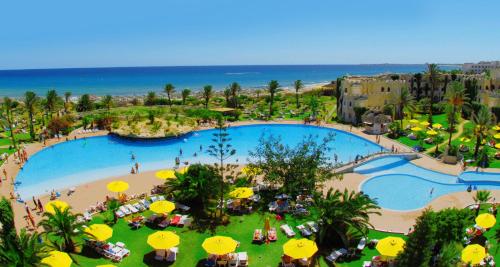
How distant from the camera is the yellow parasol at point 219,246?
1733 cm

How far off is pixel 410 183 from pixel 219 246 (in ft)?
65.2

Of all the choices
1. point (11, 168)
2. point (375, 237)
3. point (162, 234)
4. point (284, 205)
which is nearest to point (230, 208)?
point (284, 205)

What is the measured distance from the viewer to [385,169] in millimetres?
33844

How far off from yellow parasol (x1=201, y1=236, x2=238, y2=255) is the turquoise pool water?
517 inches

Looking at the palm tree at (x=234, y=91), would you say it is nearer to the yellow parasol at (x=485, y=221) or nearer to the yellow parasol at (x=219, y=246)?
the yellow parasol at (x=219, y=246)

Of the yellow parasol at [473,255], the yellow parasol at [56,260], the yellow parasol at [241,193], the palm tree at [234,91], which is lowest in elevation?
the yellow parasol at [473,255]

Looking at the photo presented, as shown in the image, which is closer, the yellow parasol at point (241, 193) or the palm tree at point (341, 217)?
the palm tree at point (341, 217)

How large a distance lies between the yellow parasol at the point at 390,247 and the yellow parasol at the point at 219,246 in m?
7.05

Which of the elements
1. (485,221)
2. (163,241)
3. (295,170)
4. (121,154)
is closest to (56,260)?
(163,241)

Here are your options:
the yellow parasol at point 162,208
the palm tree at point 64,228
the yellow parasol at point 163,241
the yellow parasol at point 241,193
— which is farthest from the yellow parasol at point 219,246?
the palm tree at point 64,228

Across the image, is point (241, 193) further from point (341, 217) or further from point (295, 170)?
point (341, 217)

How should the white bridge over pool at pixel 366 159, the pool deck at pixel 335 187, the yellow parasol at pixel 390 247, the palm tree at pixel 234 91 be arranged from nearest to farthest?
1. the yellow parasol at pixel 390 247
2. the pool deck at pixel 335 187
3. the white bridge over pool at pixel 366 159
4. the palm tree at pixel 234 91

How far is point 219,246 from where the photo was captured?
17.6m

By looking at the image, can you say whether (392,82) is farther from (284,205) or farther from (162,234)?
(162,234)
